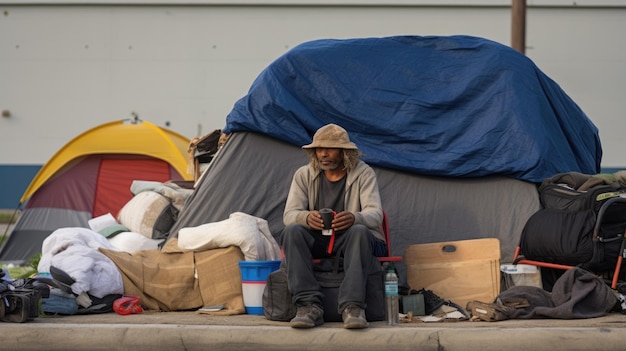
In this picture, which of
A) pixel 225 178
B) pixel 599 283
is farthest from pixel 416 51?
pixel 599 283

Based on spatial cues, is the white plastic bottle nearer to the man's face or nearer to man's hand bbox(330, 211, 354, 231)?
man's hand bbox(330, 211, 354, 231)

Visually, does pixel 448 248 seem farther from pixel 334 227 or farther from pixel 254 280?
pixel 254 280

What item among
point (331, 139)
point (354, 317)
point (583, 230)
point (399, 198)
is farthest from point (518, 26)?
point (354, 317)

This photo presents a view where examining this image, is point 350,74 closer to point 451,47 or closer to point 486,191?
point 451,47

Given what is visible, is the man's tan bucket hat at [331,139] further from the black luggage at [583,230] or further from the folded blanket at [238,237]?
the black luggage at [583,230]

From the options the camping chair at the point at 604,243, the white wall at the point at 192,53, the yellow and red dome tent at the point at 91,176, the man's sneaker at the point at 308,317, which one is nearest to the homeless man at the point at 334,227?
the man's sneaker at the point at 308,317

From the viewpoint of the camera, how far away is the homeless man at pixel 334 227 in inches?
226

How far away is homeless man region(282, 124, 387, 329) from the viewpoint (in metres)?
5.73

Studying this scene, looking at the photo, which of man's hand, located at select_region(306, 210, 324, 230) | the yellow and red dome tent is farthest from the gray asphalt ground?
the yellow and red dome tent

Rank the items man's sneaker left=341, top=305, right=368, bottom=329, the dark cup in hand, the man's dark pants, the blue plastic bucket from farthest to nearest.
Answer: the blue plastic bucket → the dark cup in hand → the man's dark pants → man's sneaker left=341, top=305, right=368, bottom=329

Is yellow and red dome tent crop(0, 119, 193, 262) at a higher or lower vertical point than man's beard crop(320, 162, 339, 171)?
lower

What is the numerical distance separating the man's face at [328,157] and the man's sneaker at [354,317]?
1112mm

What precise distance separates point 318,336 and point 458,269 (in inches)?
59.6

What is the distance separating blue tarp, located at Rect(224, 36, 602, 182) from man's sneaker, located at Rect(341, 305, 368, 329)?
2126 millimetres
